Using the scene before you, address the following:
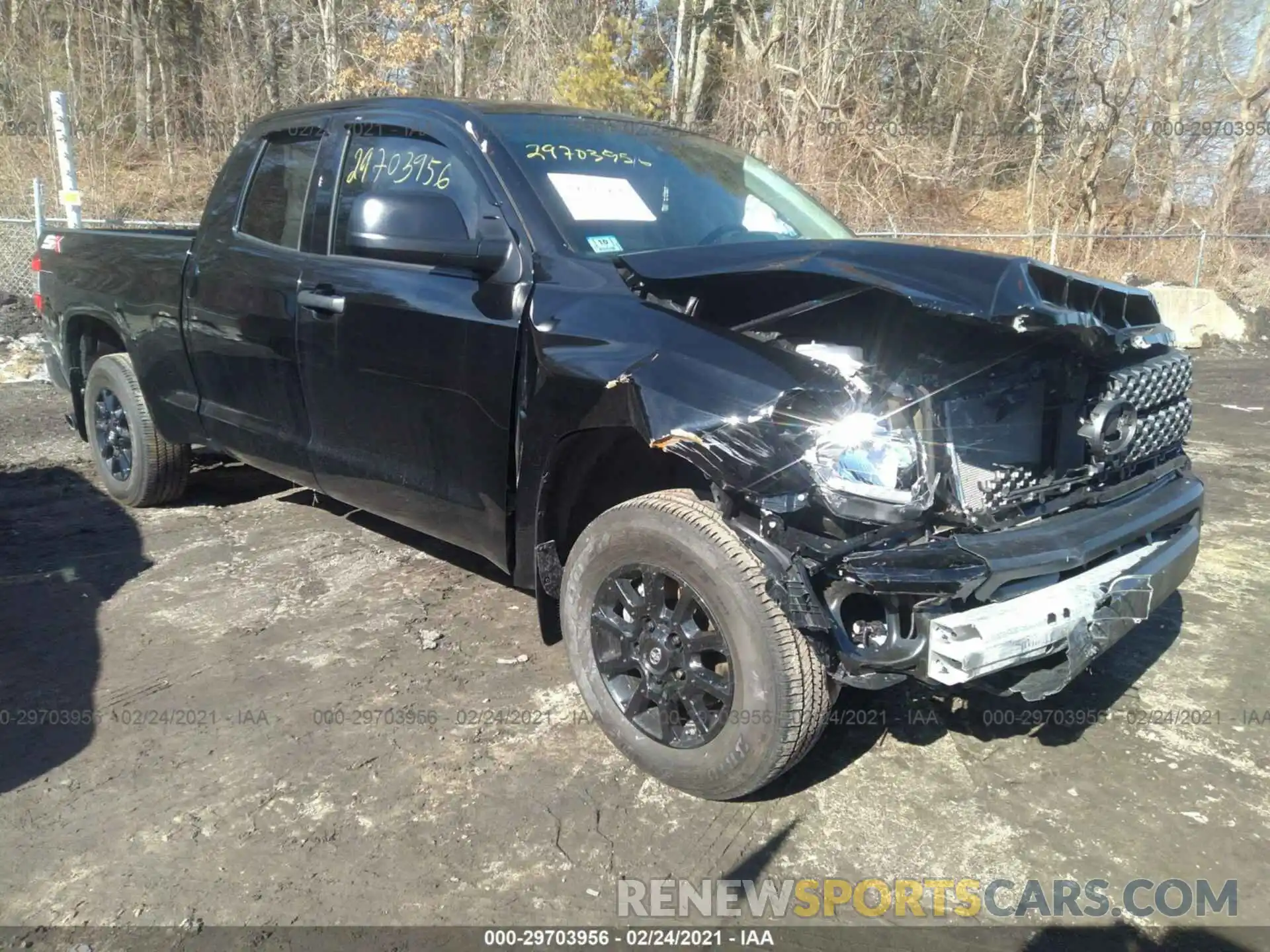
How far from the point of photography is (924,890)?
2.54m

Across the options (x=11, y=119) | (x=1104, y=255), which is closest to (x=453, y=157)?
(x=1104, y=255)

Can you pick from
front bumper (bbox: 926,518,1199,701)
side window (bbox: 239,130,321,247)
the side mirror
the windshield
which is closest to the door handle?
side window (bbox: 239,130,321,247)

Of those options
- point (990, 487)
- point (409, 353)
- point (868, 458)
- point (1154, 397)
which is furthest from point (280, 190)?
point (1154, 397)

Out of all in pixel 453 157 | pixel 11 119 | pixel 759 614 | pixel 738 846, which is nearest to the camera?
pixel 759 614

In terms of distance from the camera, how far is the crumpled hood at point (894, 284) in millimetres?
2438

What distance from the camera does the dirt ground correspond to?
8.43ft

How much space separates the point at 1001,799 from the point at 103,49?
27.6 metres

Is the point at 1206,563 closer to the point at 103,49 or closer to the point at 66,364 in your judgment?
the point at 66,364

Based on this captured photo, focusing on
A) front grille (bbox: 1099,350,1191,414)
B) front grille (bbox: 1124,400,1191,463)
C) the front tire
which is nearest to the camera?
the front tire

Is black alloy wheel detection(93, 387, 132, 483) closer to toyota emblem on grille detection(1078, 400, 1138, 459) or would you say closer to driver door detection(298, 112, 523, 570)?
driver door detection(298, 112, 523, 570)

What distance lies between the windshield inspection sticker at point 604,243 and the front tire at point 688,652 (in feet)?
2.88

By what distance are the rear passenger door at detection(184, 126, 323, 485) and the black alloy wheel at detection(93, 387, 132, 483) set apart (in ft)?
3.42

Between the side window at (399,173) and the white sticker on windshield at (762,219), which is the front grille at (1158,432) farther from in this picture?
the side window at (399,173)

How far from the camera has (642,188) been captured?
11.7 feet
